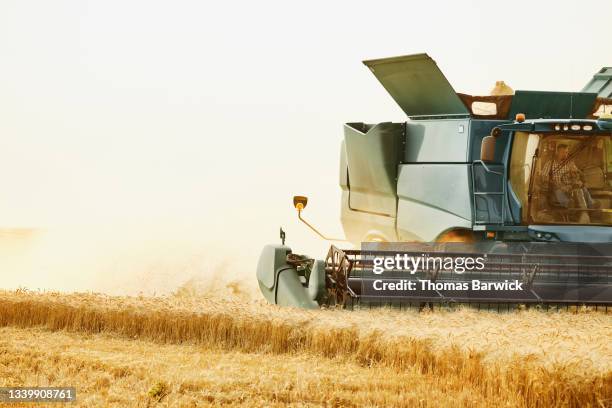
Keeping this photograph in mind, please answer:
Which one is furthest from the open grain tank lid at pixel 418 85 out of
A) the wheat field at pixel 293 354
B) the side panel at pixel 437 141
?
the wheat field at pixel 293 354

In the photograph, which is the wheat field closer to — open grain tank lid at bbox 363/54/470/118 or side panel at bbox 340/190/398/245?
side panel at bbox 340/190/398/245

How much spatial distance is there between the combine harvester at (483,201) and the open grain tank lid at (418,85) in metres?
0.01

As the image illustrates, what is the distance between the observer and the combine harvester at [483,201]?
8727 millimetres

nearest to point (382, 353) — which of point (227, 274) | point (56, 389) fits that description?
point (56, 389)

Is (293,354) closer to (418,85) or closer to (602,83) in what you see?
(418,85)

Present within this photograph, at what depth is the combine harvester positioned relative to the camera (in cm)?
873

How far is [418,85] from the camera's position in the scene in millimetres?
9977

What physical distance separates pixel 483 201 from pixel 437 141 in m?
0.94

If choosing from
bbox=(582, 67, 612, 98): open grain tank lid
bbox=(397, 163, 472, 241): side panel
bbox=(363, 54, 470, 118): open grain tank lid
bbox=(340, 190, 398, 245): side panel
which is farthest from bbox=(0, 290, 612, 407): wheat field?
bbox=(582, 67, 612, 98): open grain tank lid

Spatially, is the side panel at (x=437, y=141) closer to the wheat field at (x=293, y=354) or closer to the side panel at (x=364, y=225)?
the side panel at (x=364, y=225)

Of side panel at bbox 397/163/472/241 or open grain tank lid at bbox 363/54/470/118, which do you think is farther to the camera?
open grain tank lid at bbox 363/54/470/118

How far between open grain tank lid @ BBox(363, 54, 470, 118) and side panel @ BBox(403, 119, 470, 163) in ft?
0.41

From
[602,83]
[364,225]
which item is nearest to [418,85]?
[364,225]

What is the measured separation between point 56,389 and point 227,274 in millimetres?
7960
